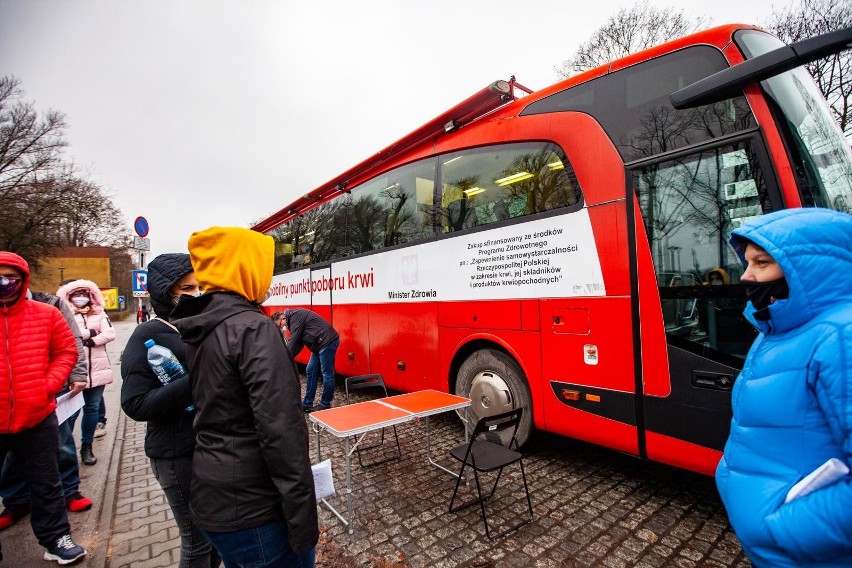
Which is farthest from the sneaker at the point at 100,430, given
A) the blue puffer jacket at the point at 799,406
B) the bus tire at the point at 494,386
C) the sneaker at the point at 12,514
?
the blue puffer jacket at the point at 799,406

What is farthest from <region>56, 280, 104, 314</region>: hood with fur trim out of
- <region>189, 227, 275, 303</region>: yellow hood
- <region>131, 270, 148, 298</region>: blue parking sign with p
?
<region>131, 270, 148, 298</region>: blue parking sign with p

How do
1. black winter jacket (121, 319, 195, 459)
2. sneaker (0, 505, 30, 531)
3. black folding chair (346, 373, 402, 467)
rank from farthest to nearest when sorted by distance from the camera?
black folding chair (346, 373, 402, 467) → sneaker (0, 505, 30, 531) → black winter jacket (121, 319, 195, 459)

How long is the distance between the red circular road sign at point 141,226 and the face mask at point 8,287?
7394 mm

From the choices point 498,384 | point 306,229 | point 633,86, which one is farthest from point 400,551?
point 306,229

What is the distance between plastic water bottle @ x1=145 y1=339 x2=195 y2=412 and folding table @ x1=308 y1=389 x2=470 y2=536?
1273mm

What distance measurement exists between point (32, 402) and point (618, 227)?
14.3ft

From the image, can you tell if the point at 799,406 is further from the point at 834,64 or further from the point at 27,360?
the point at 834,64

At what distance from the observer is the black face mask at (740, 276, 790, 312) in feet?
4.89

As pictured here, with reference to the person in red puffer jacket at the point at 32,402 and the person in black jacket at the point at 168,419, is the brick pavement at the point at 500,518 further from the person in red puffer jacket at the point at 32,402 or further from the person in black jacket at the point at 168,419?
the person in black jacket at the point at 168,419

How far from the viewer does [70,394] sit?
3607 mm

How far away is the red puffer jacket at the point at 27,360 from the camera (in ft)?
9.09

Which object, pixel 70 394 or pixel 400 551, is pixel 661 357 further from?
pixel 70 394

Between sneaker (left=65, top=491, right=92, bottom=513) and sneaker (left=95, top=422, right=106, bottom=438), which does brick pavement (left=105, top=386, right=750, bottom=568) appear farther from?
sneaker (left=95, top=422, right=106, bottom=438)

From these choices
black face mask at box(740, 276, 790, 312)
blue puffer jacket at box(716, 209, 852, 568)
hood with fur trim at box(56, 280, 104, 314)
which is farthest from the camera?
hood with fur trim at box(56, 280, 104, 314)
